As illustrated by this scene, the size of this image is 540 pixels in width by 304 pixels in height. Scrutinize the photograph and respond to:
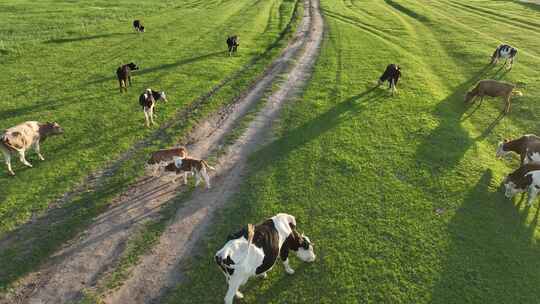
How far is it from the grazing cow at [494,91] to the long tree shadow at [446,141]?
941 mm

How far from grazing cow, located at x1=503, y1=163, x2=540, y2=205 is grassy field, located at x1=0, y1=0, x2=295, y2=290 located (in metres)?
15.1

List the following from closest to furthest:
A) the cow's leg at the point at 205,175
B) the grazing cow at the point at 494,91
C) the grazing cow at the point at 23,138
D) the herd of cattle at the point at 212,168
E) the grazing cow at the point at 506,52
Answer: the herd of cattle at the point at 212,168 < the cow's leg at the point at 205,175 < the grazing cow at the point at 23,138 < the grazing cow at the point at 494,91 < the grazing cow at the point at 506,52

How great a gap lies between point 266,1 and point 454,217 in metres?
58.9

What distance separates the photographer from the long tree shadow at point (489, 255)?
10.2m

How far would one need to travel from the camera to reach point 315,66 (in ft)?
95.3

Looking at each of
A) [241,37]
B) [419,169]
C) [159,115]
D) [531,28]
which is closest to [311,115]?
[419,169]

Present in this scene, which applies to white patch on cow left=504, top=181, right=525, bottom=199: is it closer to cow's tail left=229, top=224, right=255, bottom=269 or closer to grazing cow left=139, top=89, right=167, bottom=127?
cow's tail left=229, top=224, right=255, bottom=269

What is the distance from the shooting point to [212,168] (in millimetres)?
15500

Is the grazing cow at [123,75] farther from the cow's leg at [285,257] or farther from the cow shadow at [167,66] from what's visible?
the cow's leg at [285,257]

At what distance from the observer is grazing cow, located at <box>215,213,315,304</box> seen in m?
8.84

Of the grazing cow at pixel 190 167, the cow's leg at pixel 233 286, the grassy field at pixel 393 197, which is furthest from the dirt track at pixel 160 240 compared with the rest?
the cow's leg at pixel 233 286

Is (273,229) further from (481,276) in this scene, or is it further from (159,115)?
(159,115)

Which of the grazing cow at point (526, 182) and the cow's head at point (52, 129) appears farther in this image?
the cow's head at point (52, 129)

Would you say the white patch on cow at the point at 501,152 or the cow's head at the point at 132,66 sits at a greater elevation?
the white patch on cow at the point at 501,152
